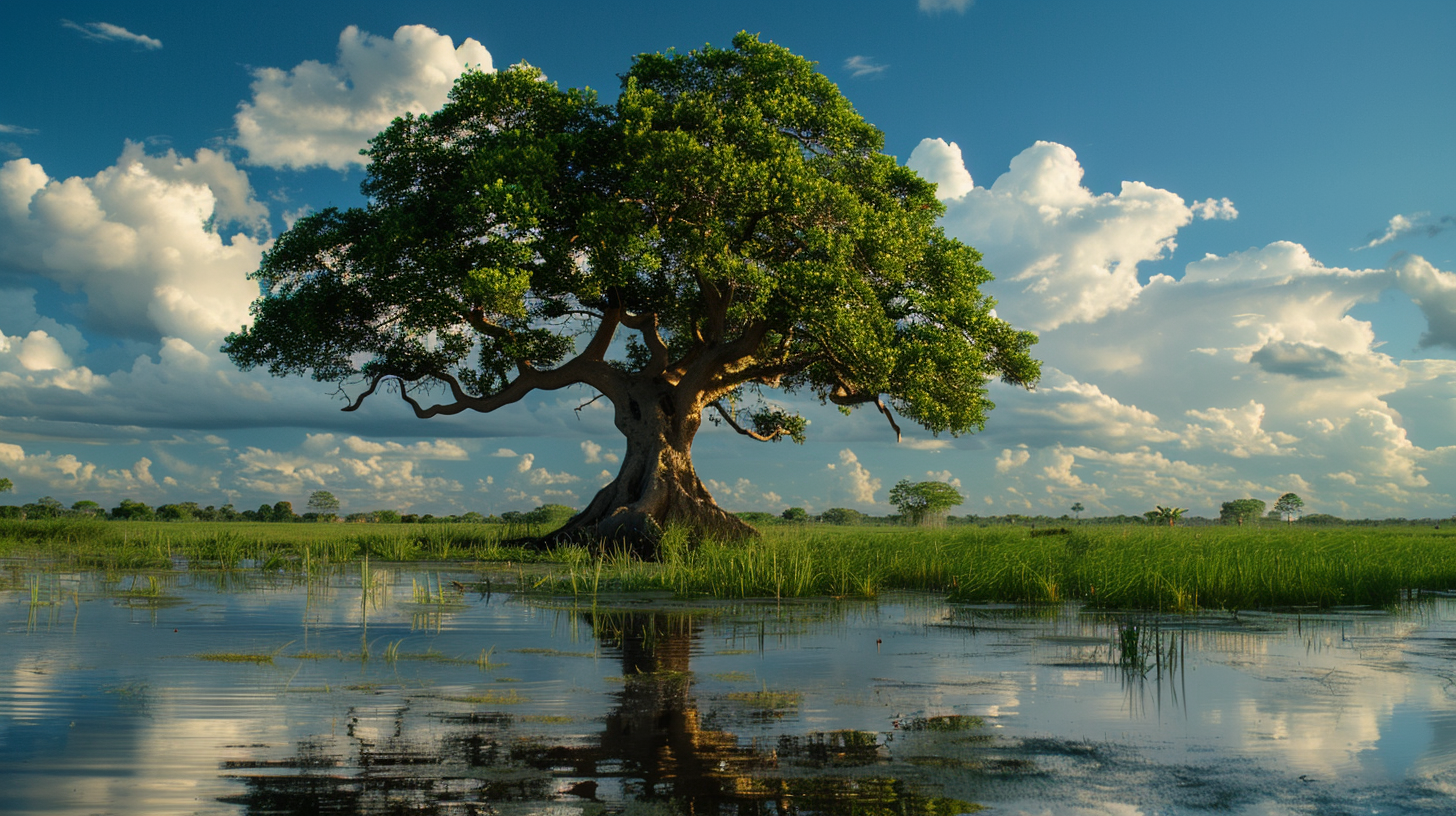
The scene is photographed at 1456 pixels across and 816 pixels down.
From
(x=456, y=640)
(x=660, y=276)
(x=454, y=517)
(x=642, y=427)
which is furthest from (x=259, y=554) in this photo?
(x=454, y=517)

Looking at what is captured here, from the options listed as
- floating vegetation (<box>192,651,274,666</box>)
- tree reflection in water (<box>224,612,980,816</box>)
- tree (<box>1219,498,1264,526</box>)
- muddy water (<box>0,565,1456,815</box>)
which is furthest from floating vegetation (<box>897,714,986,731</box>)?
tree (<box>1219,498,1264,526</box>)

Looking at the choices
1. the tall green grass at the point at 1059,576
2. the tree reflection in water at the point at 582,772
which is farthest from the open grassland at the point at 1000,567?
the tree reflection in water at the point at 582,772

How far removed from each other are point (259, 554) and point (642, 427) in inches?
396

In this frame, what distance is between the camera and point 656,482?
944 inches

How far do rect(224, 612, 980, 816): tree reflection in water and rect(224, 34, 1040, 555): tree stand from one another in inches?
608

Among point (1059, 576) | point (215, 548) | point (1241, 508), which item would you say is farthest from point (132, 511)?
point (1241, 508)

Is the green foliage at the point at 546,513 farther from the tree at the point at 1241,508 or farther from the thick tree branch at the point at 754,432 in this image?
the tree at the point at 1241,508

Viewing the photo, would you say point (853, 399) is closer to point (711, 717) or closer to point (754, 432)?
point (754, 432)

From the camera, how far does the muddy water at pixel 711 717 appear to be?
408 centimetres

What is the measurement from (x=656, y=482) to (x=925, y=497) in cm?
6062

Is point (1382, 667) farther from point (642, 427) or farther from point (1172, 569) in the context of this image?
point (642, 427)

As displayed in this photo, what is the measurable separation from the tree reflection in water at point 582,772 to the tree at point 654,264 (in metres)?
15.4

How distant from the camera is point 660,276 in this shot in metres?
24.5

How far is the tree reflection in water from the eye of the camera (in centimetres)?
388
